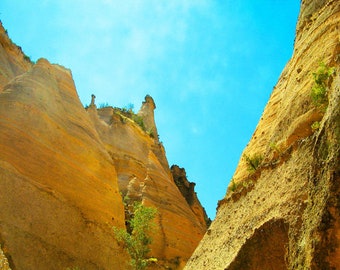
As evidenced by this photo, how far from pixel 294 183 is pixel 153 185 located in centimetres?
2157

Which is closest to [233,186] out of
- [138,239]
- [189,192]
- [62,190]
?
[138,239]

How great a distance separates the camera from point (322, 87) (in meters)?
12.1

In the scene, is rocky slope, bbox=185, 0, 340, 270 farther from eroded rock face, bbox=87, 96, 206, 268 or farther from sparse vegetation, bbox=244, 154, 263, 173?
eroded rock face, bbox=87, 96, 206, 268

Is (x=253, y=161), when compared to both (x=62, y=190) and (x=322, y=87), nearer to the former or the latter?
(x=322, y=87)

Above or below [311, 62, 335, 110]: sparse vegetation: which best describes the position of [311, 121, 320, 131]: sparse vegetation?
below

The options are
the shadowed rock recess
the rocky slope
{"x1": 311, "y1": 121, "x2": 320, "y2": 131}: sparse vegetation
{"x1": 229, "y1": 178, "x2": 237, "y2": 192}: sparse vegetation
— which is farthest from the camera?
the shadowed rock recess

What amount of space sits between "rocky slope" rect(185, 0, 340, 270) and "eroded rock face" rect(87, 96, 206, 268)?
11756 millimetres

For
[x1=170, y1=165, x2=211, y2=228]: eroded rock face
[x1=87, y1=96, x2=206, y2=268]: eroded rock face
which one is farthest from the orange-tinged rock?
[x1=170, y1=165, x2=211, y2=228]: eroded rock face

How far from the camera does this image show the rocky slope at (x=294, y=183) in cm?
717

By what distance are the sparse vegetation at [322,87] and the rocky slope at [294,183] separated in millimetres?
39

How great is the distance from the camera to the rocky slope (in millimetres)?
7172

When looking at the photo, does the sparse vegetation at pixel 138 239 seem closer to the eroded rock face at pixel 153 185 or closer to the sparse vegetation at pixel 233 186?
the eroded rock face at pixel 153 185

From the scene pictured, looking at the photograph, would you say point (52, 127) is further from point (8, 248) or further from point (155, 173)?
point (155, 173)

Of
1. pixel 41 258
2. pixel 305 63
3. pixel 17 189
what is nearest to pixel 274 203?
pixel 305 63
